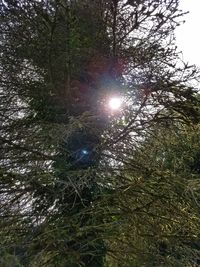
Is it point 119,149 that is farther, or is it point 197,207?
point 119,149

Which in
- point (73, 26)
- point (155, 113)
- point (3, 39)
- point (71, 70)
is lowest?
point (155, 113)

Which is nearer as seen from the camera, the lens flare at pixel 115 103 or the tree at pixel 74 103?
the tree at pixel 74 103

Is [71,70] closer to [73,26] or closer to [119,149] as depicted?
[73,26]

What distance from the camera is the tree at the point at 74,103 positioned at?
6207mm

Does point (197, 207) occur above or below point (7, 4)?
below

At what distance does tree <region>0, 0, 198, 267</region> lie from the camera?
20.4 ft

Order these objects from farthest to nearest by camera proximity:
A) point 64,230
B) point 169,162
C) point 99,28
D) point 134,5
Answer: point 169,162, point 99,28, point 134,5, point 64,230

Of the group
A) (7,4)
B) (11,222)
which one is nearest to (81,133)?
(11,222)

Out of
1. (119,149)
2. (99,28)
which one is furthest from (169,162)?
(99,28)

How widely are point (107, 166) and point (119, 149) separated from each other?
396mm

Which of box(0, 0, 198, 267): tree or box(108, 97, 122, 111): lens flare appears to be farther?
box(108, 97, 122, 111): lens flare

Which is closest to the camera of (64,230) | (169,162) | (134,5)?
(64,230)

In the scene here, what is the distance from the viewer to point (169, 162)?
8.38 meters

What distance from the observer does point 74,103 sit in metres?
7.01
